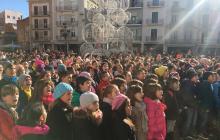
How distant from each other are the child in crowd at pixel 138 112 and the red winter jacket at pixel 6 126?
181 centimetres

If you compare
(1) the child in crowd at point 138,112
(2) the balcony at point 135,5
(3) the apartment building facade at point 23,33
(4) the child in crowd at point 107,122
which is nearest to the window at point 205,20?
(2) the balcony at point 135,5

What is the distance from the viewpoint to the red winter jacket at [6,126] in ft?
10.1

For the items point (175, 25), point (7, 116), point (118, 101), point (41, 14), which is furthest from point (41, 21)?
point (7, 116)

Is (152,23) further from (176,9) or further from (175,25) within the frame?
(176,9)

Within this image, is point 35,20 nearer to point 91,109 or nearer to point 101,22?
point 101,22

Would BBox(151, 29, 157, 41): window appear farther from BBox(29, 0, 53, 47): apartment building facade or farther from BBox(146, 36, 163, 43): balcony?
BBox(29, 0, 53, 47): apartment building facade

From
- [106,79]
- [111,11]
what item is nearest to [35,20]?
[111,11]

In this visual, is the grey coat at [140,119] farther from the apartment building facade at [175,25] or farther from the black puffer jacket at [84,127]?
the apartment building facade at [175,25]

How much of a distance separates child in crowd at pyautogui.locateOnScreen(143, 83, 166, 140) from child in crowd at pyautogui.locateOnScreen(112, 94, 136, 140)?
560mm

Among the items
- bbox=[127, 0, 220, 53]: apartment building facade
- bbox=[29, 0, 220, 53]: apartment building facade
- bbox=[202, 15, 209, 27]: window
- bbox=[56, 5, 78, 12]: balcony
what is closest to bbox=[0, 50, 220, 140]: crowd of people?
bbox=[29, 0, 220, 53]: apartment building facade

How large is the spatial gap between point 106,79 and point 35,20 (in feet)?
142

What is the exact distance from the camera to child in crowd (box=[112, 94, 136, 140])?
12.5 feet

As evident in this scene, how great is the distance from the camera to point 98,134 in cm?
366

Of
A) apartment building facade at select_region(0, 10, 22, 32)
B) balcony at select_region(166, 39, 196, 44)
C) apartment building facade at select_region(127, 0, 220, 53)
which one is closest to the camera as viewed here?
apartment building facade at select_region(127, 0, 220, 53)
